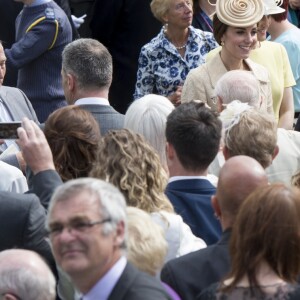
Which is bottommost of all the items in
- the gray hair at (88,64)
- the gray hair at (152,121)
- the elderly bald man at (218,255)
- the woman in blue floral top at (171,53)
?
the woman in blue floral top at (171,53)

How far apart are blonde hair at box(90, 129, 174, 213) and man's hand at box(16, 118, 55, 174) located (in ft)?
0.74

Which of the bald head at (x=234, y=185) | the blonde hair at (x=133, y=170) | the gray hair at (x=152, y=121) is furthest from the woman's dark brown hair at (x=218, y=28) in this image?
the bald head at (x=234, y=185)

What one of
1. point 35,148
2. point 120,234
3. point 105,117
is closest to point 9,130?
point 35,148

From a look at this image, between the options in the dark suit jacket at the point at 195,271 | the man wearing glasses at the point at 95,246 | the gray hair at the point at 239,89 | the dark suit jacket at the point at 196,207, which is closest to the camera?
the man wearing glasses at the point at 95,246

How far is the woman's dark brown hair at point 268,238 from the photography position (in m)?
4.58

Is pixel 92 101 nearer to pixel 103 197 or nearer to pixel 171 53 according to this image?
pixel 171 53

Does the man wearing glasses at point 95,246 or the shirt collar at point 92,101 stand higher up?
the man wearing glasses at point 95,246

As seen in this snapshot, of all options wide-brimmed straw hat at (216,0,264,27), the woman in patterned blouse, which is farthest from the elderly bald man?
wide-brimmed straw hat at (216,0,264,27)

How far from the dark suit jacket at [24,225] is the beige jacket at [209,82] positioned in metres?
3.15

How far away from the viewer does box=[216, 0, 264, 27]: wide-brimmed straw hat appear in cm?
862

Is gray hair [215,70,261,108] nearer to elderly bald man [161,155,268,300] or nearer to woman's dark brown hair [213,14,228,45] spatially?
woman's dark brown hair [213,14,228,45]

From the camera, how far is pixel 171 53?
30.8ft

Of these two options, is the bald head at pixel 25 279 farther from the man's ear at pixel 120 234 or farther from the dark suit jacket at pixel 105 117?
the dark suit jacket at pixel 105 117

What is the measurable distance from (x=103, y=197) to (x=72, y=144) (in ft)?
5.51
